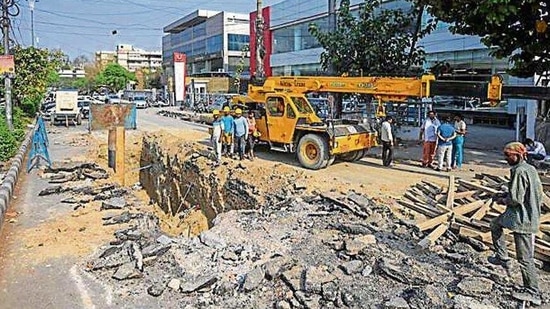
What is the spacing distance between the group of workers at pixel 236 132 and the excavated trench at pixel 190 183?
822 mm

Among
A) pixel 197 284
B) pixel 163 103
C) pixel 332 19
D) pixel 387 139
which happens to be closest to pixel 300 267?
pixel 197 284

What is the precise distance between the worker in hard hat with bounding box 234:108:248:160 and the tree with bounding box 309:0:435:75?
15.0 ft

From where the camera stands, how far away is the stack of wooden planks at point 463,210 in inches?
318

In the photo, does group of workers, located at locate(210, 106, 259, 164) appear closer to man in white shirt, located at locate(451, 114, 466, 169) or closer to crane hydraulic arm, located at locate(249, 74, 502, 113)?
crane hydraulic arm, located at locate(249, 74, 502, 113)

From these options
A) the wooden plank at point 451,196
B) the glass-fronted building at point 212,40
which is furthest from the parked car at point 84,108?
the wooden plank at point 451,196

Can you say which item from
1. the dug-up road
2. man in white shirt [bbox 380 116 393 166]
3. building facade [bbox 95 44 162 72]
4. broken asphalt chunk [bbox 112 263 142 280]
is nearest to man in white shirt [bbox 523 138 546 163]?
the dug-up road

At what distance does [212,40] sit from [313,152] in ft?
188

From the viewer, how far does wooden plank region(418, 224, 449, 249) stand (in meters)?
8.09

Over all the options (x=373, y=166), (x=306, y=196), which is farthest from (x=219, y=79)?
(x=306, y=196)

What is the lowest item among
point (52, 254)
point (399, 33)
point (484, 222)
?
point (52, 254)

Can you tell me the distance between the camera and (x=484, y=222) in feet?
28.1

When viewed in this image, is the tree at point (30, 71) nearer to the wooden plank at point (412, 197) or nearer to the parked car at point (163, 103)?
the parked car at point (163, 103)

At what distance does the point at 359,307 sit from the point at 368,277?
79 centimetres

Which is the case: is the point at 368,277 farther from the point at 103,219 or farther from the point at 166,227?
the point at 166,227
